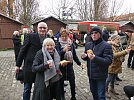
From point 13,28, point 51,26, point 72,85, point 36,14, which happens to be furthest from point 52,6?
point 72,85

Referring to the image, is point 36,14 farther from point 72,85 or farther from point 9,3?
point 72,85

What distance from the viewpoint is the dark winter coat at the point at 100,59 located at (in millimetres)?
2682

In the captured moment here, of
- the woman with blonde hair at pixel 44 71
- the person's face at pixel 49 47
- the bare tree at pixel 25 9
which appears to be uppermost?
the bare tree at pixel 25 9

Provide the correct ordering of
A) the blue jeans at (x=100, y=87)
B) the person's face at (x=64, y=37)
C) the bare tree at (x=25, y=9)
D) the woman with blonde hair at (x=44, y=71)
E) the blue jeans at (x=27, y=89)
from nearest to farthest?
the woman with blonde hair at (x=44, y=71)
the blue jeans at (x=100, y=87)
the blue jeans at (x=27, y=89)
the person's face at (x=64, y=37)
the bare tree at (x=25, y=9)

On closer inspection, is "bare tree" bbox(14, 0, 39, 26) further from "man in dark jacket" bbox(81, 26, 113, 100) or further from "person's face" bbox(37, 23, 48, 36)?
"man in dark jacket" bbox(81, 26, 113, 100)

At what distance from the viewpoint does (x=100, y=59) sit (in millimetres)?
2637

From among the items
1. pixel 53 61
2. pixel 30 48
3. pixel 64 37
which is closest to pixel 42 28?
pixel 30 48

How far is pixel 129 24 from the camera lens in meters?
23.8

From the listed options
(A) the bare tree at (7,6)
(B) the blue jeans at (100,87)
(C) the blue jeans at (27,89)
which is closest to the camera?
(B) the blue jeans at (100,87)

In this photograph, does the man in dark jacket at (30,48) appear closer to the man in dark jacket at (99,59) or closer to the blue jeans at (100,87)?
the man in dark jacket at (99,59)

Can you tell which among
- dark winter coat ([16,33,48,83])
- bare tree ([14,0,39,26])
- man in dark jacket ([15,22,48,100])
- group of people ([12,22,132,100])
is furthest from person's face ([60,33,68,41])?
bare tree ([14,0,39,26])

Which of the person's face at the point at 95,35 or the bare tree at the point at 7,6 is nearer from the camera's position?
the person's face at the point at 95,35

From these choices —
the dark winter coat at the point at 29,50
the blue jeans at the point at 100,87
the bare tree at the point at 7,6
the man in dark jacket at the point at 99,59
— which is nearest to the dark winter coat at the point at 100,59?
the man in dark jacket at the point at 99,59

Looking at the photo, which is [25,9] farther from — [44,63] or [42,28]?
[44,63]
